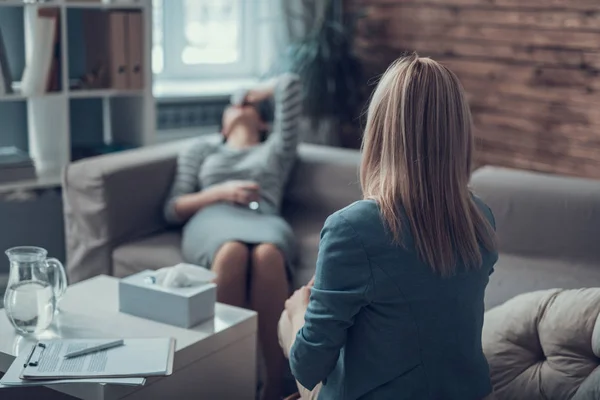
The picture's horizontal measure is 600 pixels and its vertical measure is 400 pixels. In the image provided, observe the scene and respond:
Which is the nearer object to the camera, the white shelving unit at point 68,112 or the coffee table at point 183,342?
the coffee table at point 183,342

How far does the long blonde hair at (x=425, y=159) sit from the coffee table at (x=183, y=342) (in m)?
0.66

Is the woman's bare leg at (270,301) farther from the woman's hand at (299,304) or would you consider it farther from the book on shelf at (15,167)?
the book on shelf at (15,167)

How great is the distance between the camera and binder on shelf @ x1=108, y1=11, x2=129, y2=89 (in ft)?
10.9

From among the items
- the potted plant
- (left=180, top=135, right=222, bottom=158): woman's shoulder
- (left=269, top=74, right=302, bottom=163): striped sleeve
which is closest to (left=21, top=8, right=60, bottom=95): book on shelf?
(left=180, top=135, right=222, bottom=158): woman's shoulder

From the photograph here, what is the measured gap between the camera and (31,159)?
3148 mm

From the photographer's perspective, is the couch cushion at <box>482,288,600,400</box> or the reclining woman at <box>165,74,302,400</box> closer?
the couch cushion at <box>482,288,600,400</box>

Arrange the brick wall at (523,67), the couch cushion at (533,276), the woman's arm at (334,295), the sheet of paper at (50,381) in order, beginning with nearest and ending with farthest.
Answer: the woman's arm at (334,295) → the sheet of paper at (50,381) → the couch cushion at (533,276) → the brick wall at (523,67)

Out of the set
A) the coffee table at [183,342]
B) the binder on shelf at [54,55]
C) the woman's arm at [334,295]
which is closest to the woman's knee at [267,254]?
the coffee table at [183,342]

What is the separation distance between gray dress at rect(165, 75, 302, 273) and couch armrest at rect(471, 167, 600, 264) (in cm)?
70

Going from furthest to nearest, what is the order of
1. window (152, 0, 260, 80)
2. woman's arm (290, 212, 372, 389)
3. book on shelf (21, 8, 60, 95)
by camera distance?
window (152, 0, 260, 80)
book on shelf (21, 8, 60, 95)
woman's arm (290, 212, 372, 389)

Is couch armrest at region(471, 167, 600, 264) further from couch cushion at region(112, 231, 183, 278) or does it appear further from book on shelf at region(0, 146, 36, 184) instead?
book on shelf at region(0, 146, 36, 184)

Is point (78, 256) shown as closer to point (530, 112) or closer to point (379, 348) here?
Answer: point (379, 348)

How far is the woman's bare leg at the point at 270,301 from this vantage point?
2.51m

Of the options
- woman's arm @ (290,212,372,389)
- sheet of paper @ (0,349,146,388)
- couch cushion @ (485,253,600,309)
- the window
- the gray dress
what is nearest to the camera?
woman's arm @ (290,212,372,389)
